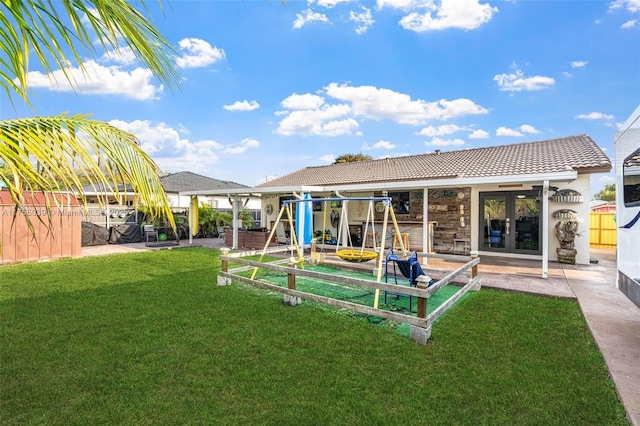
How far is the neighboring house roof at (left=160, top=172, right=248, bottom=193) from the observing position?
19.8 metres

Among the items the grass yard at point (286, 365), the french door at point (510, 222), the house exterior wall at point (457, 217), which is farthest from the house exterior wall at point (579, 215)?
the grass yard at point (286, 365)

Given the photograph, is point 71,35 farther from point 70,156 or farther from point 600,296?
point 600,296

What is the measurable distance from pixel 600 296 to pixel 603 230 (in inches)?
391

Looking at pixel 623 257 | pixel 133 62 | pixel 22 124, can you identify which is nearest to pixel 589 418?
pixel 623 257

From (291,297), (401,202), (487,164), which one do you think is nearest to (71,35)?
(291,297)

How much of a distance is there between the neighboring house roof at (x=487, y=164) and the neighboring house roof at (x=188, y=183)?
6.24m

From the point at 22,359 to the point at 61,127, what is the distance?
12.5ft

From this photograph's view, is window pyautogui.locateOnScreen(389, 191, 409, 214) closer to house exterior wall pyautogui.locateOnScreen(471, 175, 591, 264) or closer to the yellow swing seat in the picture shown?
house exterior wall pyautogui.locateOnScreen(471, 175, 591, 264)

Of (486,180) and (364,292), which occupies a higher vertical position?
(486,180)

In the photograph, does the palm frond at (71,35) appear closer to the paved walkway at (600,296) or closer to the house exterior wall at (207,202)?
the paved walkway at (600,296)

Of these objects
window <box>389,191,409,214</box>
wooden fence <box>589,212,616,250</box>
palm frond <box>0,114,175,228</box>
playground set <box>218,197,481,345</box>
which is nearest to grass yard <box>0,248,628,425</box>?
playground set <box>218,197,481,345</box>

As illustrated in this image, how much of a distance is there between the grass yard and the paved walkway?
0.42 feet

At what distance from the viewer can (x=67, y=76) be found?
1400mm

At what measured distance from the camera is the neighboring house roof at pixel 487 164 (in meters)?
9.69
